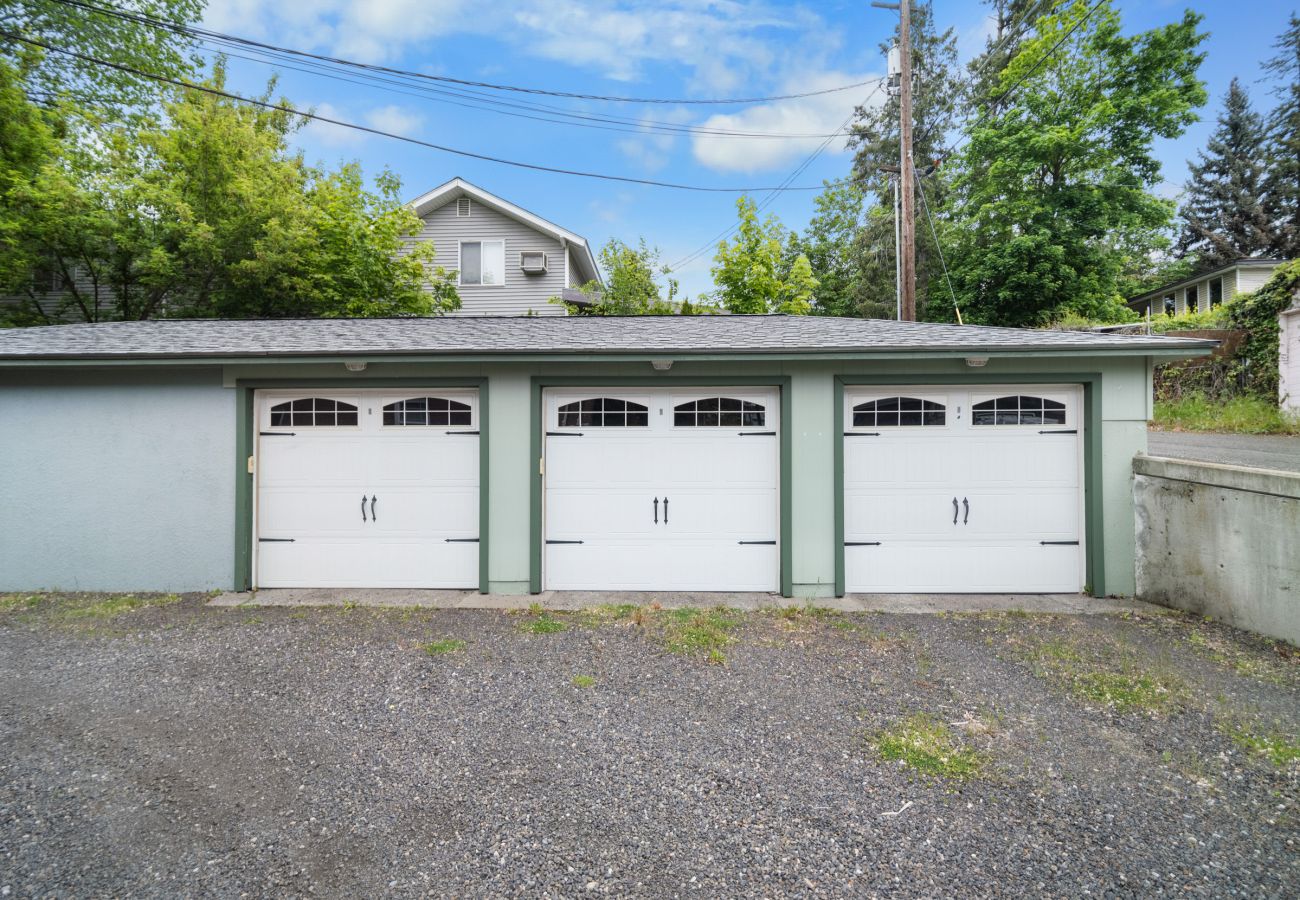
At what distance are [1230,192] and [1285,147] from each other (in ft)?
7.51

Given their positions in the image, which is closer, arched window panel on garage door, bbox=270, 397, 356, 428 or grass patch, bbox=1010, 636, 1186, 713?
grass patch, bbox=1010, 636, 1186, 713

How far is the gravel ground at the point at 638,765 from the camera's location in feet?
6.83

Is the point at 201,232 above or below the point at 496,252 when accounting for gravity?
below

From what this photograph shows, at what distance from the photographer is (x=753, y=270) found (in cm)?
1784

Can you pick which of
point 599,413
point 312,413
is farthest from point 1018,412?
point 312,413

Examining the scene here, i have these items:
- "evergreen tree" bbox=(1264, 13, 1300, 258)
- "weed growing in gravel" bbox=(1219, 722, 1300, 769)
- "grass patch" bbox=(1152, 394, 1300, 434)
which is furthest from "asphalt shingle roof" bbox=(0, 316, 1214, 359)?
"evergreen tree" bbox=(1264, 13, 1300, 258)

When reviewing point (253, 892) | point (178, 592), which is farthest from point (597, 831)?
point (178, 592)

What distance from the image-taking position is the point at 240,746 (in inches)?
115

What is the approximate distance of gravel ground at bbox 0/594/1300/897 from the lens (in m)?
2.08

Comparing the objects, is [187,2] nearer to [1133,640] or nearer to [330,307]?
[330,307]

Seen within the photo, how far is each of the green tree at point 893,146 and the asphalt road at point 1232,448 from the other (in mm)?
12854

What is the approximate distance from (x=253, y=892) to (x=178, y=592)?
473 cm

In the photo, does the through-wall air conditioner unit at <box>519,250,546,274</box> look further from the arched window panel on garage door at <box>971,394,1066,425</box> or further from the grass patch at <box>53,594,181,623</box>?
the arched window panel on garage door at <box>971,394,1066,425</box>

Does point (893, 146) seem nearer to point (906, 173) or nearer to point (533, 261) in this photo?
point (906, 173)
